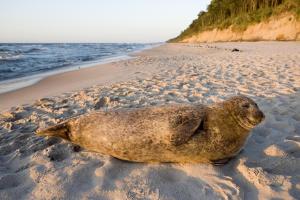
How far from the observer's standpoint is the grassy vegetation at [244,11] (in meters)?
28.0

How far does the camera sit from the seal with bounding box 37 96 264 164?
2705mm

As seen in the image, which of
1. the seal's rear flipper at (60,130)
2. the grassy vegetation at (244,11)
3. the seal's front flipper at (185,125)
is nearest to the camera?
the seal's front flipper at (185,125)

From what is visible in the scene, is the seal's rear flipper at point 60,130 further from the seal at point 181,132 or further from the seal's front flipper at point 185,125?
the seal's front flipper at point 185,125

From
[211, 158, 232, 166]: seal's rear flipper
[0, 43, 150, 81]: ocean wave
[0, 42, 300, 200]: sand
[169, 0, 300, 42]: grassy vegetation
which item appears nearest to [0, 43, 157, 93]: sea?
[0, 43, 150, 81]: ocean wave

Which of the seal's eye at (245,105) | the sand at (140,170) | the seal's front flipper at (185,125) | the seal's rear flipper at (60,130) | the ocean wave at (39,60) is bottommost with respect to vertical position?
the ocean wave at (39,60)

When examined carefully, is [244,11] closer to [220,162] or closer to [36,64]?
A: [36,64]

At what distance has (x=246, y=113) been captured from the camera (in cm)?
273

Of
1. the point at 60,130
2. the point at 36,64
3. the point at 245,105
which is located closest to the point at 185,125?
the point at 245,105

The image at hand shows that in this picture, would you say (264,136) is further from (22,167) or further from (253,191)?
(22,167)

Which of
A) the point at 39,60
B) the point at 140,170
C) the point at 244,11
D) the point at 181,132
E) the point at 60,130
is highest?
the point at 244,11

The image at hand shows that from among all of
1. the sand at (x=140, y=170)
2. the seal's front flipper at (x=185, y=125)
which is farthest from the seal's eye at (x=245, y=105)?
the sand at (x=140, y=170)

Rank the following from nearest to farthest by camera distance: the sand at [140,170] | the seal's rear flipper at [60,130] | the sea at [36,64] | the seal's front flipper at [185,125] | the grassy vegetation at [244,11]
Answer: the sand at [140,170], the seal's front flipper at [185,125], the seal's rear flipper at [60,130], the sea at [36,64], the grassy vegetation at [244,11]

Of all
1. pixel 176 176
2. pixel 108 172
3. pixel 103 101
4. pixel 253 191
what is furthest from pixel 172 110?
pixel 103 101

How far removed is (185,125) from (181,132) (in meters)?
0.08
